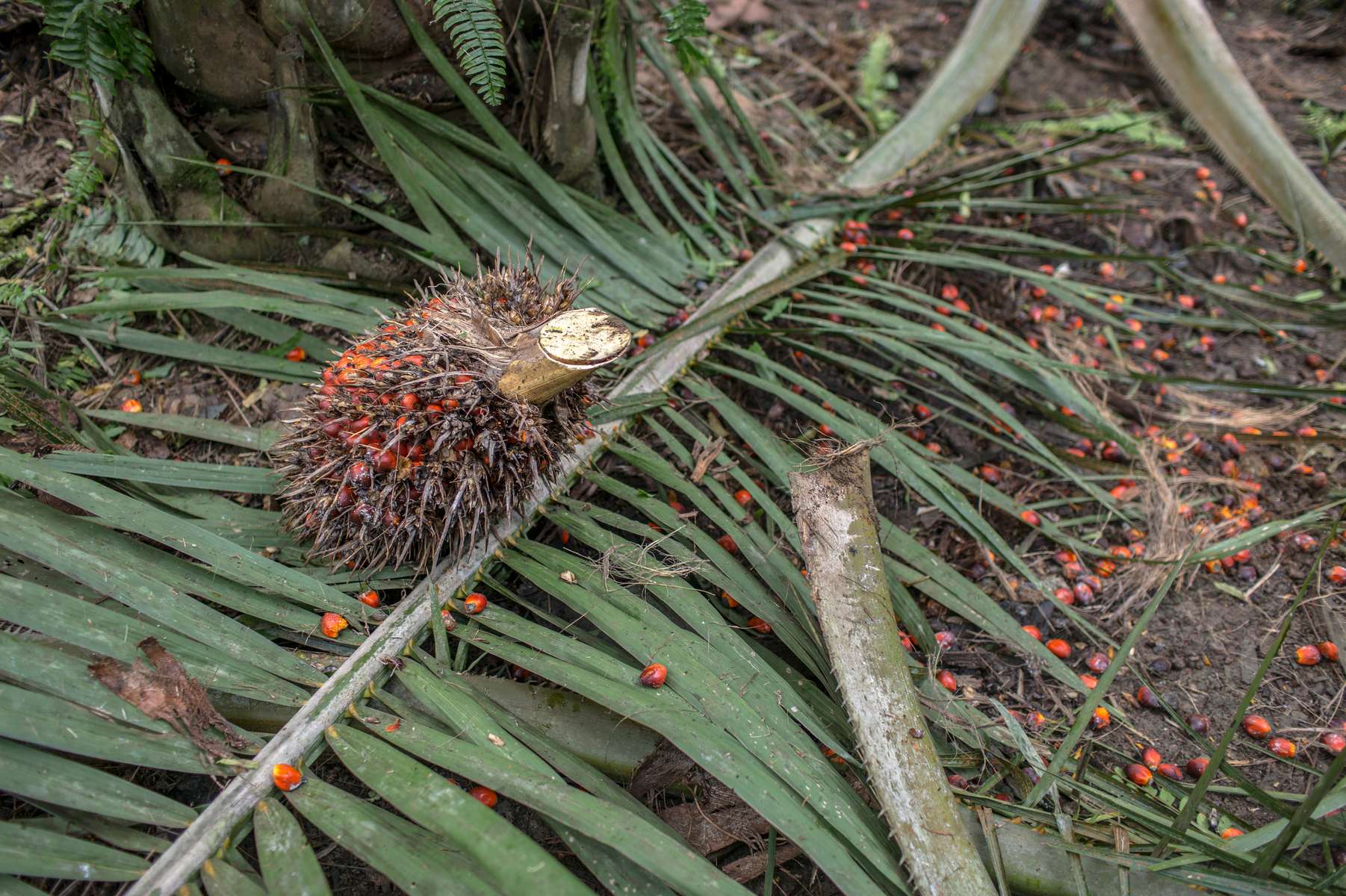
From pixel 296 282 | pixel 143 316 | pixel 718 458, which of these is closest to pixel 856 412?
pixel 718 458

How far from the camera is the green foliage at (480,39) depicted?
2.17 metres

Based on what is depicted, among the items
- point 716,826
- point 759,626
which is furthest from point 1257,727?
point 716,826

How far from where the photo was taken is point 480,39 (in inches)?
87.3

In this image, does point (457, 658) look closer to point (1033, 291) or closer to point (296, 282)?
point (296, 282)

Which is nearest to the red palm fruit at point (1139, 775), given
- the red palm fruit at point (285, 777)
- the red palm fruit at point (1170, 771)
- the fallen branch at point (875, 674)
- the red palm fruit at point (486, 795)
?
the red palm fruit at point (1170, 771)

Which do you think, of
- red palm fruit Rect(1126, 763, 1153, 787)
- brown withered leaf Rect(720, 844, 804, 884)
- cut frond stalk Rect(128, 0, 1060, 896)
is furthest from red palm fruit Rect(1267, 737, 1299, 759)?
cut frond stalk Rect(128, 0, 1060, 896)

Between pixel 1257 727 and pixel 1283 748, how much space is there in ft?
0.24

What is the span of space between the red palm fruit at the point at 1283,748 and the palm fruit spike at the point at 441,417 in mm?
2116

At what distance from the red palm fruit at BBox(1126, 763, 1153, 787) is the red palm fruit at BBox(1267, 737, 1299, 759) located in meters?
0.46

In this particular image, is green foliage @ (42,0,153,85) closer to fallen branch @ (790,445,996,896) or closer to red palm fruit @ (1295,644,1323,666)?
fallen branch @ (790,445,996,896)

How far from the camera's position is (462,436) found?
1932 millimetres

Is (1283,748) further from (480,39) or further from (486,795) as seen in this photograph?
(480,39)

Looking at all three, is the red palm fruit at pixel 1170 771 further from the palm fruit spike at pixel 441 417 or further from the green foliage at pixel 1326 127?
the green foliage at pixel 1326 127

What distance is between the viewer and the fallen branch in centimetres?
172
